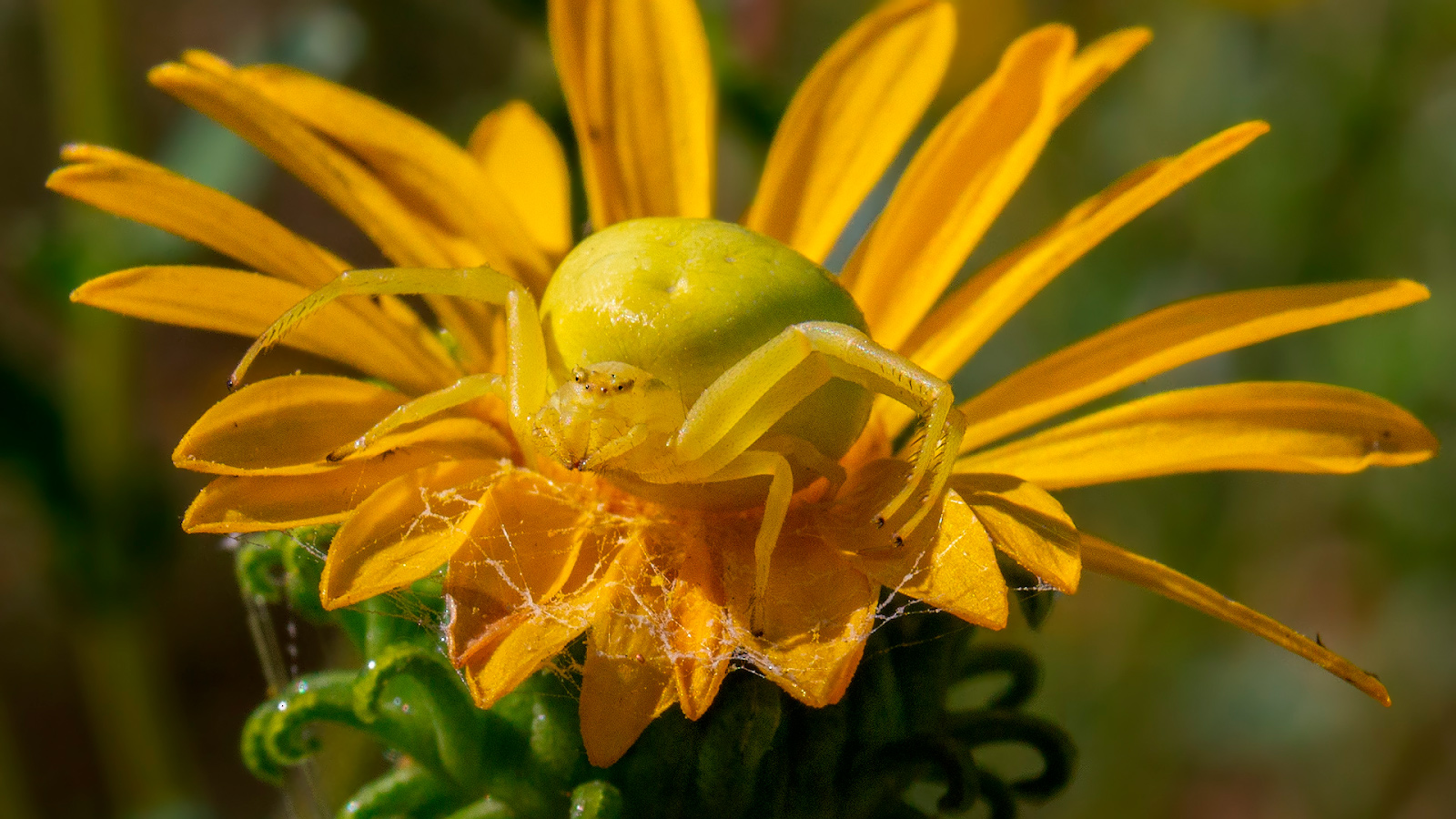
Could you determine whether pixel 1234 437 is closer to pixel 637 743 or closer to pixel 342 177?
pixel 637 743

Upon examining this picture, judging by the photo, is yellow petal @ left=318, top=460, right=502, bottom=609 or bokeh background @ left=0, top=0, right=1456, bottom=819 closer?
yellow petal @ left=318, top=460, right=502, bottom=609

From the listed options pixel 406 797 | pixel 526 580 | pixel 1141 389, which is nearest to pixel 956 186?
pixel 526 580

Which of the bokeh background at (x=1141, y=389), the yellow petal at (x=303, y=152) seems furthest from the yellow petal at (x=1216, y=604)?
the bokeh background at (x=1141, y=389)

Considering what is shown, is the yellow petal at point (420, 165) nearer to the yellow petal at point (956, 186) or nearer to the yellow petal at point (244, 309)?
the yellow petal at point (244, 309)

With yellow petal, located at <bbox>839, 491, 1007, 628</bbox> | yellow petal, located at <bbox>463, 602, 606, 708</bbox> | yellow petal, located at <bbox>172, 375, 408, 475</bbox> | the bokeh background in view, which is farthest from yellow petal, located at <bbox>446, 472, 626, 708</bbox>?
the bokeh background

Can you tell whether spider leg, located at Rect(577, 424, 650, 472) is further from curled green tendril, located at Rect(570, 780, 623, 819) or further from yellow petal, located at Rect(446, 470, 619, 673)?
curled green tendril, located at Rect(570, 780, 623, 819)

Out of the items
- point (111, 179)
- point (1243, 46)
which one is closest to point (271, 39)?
point (111, 179)
